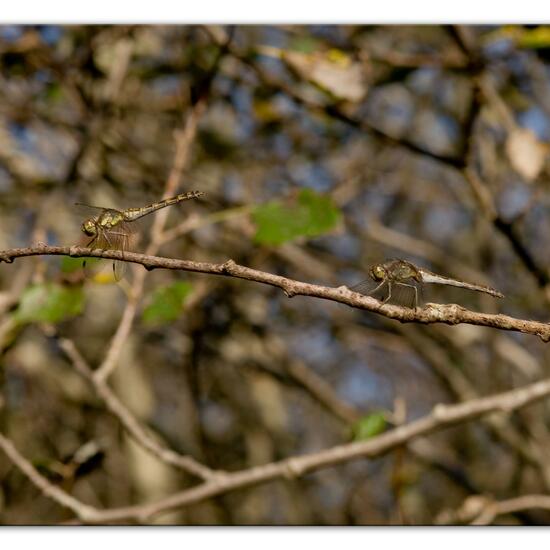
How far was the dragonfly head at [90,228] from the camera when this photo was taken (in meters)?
0.78

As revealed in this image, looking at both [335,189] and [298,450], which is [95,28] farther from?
[298,450]

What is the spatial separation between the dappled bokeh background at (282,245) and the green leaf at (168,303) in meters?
0.30

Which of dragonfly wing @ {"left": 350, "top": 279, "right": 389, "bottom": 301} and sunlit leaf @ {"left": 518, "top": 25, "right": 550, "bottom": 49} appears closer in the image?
dragonfly wing @ {"left": 350, "top": 279, "right": 389, "bottom": 301}

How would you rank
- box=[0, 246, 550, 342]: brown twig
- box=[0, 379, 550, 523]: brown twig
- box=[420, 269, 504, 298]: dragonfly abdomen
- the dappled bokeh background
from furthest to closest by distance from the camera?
1. the dappled bokeh background
2. box=[0, 379, 550, 523]: brown twig
3. box=[420, 269, 504, 298]: dragonfly abdomen
4. box=[0, 246, 550, 342]: brown twig

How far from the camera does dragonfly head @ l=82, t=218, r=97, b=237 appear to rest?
78 centimetres

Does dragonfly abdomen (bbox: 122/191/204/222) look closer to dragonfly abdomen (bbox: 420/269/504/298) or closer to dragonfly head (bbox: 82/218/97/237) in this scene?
dragonfly head (bbox: 82/218/97/237)

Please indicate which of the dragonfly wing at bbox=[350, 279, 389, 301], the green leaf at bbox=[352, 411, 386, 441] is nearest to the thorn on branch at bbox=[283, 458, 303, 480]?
the green leaf at bbox=[352, 411, 386, 441]

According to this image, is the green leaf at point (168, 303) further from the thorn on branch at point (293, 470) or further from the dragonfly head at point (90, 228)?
the dragonfly head at point (90, 228)

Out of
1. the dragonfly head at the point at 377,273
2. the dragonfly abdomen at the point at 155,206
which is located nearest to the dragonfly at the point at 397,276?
the dragonfly head at the point at 377,273

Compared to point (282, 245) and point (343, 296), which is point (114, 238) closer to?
point (343, 296)

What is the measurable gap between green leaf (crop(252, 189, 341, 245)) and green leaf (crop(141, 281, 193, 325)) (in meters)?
0.16

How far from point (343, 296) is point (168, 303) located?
69 cm

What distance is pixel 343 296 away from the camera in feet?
1.82
